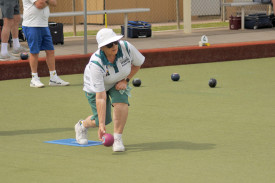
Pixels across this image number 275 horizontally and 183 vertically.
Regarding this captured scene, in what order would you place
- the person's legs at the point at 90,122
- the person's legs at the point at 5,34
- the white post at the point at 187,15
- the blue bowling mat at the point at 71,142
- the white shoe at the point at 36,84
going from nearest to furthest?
the person's legs at the point at 90,122 → the blue bowling mat at the point at 71,142 → the white shoe at the point at 36,84 → the person's legs at the point at 5,34 → the white post at the point at 187,15

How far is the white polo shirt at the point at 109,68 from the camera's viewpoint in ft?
19.5

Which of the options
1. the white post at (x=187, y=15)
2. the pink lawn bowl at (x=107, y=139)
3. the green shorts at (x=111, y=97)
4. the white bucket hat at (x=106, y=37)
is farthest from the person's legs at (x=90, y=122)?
the white post at (x=187, y=15)

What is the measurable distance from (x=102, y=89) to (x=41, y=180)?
105cm

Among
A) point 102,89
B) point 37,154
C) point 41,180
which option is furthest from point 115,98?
point 41,180

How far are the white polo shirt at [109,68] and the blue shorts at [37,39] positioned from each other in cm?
Answer: 392

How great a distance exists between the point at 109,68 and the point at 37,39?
4128 mm

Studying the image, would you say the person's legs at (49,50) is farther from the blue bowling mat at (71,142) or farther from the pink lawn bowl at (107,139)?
the pink lawn bowl at (107,139)

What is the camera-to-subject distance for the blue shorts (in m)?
9.98

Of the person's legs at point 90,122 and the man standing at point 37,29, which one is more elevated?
the man standing at point 37,29

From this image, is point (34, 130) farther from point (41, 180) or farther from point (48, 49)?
point (48, 49)

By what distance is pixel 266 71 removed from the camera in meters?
11.5

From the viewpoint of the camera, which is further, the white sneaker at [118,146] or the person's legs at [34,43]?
the person's legs at [34,43]

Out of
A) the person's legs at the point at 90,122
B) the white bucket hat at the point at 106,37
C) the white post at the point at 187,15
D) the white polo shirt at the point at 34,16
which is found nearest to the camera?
the white bucket hat at the point at 106,37

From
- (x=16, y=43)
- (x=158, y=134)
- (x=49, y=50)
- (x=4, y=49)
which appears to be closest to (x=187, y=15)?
(x=16, y=43)
